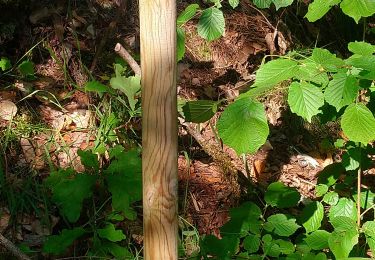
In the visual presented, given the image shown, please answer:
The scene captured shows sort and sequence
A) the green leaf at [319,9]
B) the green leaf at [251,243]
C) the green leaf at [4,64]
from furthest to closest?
the green leaf at [4,64], the green leaf at [251,243], the green leaf at [319,9]

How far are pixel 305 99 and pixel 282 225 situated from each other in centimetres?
76

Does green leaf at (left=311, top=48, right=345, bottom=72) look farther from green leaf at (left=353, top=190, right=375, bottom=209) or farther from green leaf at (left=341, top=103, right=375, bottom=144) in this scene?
green leaf at (left=353, top=190, right=375, bottom=209)

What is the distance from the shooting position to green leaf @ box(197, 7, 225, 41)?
8.42 ft

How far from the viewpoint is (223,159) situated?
11.1 ft

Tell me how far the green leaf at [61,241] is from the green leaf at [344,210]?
126cm

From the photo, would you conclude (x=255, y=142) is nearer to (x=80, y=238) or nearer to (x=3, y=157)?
(x=80, y=238)

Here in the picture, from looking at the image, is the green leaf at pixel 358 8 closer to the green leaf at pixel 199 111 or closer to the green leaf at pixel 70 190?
the green leaf at pixel 199 111

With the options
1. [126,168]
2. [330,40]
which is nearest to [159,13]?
[126,168]

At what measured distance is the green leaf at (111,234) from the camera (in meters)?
2.74

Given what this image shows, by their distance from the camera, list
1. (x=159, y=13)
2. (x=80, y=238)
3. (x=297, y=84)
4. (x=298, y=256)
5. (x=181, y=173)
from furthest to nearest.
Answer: (x=181, y=173), (x=80, y=238), (x=298, y=256), (x=297, y=84), (x=159, y=13)

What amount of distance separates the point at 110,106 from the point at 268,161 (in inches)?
43.0

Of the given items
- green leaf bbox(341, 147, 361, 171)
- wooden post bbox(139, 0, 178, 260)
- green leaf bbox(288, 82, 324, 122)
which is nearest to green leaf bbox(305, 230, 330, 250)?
green leaf bbox(341, 147, 361, 171)

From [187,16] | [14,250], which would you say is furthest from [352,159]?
[14,250]

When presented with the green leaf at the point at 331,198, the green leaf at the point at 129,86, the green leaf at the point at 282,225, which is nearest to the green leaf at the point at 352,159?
the green leaf at the point at 331,198
